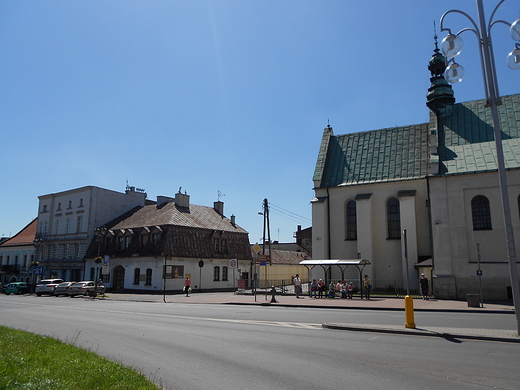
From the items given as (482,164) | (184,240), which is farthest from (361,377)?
(184,240)

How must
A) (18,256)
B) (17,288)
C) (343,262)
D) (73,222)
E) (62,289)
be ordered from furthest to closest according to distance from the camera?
(18,256) → (73,222) → (17,288) → (62,289) → (343,262)

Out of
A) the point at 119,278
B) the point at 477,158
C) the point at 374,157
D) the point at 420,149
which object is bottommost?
the point at 119,278

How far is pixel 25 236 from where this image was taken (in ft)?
206

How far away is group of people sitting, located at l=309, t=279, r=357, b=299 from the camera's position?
28375 mm

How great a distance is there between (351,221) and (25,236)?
5168 centimetres

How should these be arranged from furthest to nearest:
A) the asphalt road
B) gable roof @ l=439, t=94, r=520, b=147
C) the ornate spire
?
the ornate spire → gable roof @ l=439, t=94, r=520, b=147 → the asphalt road

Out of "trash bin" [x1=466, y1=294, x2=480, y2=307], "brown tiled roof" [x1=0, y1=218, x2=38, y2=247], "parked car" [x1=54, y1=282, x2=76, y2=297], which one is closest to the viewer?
"trash bin" [x1=466, y1=294, x2=480, y2=307]

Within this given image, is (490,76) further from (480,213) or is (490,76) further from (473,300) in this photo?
(480,213)

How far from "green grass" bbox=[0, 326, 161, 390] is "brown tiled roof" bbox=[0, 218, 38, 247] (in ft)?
192

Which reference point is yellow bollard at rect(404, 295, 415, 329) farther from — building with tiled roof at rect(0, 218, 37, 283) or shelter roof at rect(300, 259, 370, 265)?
building with tiled roof at rect(0, 218, 37, 283)

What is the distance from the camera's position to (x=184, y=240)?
42.3 metres

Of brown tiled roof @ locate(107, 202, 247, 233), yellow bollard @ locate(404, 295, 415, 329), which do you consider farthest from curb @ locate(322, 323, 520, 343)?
brown tiled roof @ locate(107, 202, 247, 233)

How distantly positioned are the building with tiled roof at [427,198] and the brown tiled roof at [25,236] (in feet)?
152

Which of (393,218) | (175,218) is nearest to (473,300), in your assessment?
(393,218)
